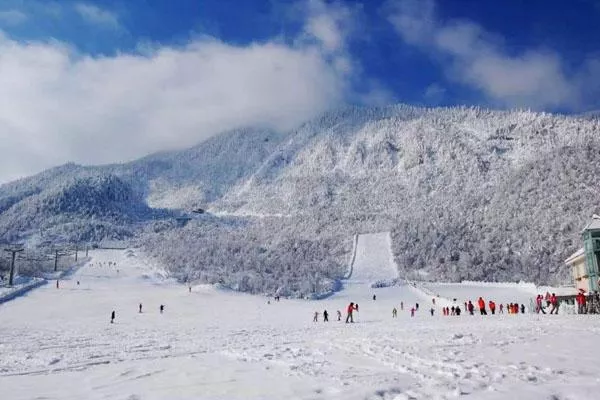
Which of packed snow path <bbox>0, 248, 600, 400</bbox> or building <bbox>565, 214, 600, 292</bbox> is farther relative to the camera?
building <bbox>565, 214, 600, 292</bbox>

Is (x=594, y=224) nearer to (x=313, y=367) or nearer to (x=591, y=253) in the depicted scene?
(x=591, y=253)

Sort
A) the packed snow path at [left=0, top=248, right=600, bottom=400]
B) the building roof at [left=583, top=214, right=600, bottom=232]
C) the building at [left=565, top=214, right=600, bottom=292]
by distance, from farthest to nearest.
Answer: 1. the building roof at [left=583, top=214, right=600, bottom=232]
2. the building at [left=565, top=214, right=600, bottom=292]
3. the packed snow path at [left=0, top=248, right=600, bottom=400]

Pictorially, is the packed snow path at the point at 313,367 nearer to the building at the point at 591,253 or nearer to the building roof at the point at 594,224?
the building at the point at 591,253

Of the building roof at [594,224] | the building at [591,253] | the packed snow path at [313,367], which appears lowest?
the packed snow path at [313,367]

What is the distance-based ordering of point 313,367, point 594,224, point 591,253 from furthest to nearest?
point 594,224
point 591,253
point 313,367

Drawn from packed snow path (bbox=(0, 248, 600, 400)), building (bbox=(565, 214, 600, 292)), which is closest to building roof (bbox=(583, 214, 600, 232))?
building (bbox=(565, 214, 600, 292))

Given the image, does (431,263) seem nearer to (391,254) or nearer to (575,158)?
(391,254)

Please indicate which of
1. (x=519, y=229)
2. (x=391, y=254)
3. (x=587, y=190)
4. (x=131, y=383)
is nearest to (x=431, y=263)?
(x=391, y=254)

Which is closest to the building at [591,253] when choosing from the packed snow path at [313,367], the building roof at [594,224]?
the building roof at [594,224]

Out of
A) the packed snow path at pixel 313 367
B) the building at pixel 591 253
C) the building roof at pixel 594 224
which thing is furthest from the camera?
the building roof at pixel 594 224

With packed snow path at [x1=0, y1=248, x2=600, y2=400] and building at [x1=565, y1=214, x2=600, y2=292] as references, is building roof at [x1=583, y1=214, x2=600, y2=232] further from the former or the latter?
packed snow path at [x1=0, y1=248, x2=600, y2=400]

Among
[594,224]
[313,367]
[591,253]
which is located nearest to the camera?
[313,367]

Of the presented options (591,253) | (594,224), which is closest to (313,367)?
(591,253)
